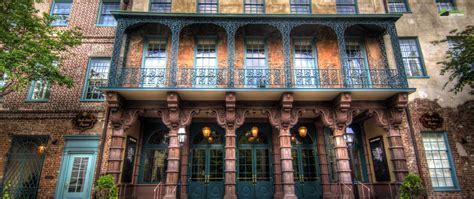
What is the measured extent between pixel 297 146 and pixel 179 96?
580 centimetres

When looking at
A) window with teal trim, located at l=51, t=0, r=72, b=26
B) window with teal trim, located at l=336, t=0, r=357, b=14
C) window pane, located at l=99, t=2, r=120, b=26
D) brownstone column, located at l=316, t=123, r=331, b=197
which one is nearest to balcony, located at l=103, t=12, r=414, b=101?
window with teal trim, located at l=336, t=0, r=357, b=14

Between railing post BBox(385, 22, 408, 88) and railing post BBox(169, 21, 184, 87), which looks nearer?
railing post BBox(169, 21, 184, 87)

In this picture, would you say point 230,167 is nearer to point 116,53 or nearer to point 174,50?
point 174,50

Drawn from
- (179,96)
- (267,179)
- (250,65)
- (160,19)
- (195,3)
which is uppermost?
(195,3)

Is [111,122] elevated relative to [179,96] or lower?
lower

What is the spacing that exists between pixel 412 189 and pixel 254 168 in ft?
18.9

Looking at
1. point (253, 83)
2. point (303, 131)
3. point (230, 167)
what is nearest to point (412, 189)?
point (303, 131)

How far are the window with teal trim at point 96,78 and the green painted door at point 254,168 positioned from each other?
21.3ft

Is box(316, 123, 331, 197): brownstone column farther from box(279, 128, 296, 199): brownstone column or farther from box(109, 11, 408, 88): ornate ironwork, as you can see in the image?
box(109, 11, 408, 88): ornate ironwork

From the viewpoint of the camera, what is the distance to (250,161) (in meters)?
11.5

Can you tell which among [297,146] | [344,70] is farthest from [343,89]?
[297,146]

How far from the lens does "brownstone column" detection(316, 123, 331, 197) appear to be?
36.0 feet

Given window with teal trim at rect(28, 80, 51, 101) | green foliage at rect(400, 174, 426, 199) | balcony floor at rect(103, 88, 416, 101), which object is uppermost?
window with teal trim at rect(28, 80, 51, 101)

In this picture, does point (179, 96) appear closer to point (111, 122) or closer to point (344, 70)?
point (111, 122)
